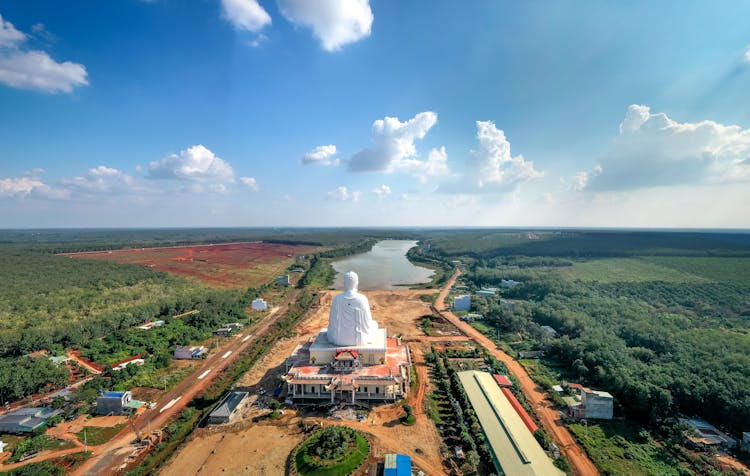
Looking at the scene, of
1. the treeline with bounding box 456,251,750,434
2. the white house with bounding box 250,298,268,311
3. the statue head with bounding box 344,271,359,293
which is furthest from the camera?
the white house with bounding box 250,298,268,311

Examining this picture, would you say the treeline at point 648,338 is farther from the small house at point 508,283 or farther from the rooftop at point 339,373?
the rooftop at point 339,373

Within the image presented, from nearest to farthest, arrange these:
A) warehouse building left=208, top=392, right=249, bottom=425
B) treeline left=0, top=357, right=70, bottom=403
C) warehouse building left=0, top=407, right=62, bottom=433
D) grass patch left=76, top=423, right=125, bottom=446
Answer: grass patch left=76, top=423, right=125, bottom=446 < warehouse building left=0, top=407, right=62, bottom=433 < warehouse building left=208, top=392, right=249, bottom=425 < treeline left=0, top=357, right=70, bottom=403

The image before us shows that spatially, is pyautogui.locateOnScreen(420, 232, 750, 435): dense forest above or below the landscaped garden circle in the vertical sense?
above

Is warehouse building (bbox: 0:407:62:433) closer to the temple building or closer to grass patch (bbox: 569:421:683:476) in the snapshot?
the temple building

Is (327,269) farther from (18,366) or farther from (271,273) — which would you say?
(18,366)

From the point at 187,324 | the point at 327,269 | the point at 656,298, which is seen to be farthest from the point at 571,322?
the point at 327,269

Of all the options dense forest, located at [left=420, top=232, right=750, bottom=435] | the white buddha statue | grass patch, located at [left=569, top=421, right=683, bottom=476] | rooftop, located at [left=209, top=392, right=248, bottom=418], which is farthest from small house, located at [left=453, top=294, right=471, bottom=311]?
rooftop, located at [left=209, top=392, right=248, bottom=418]
